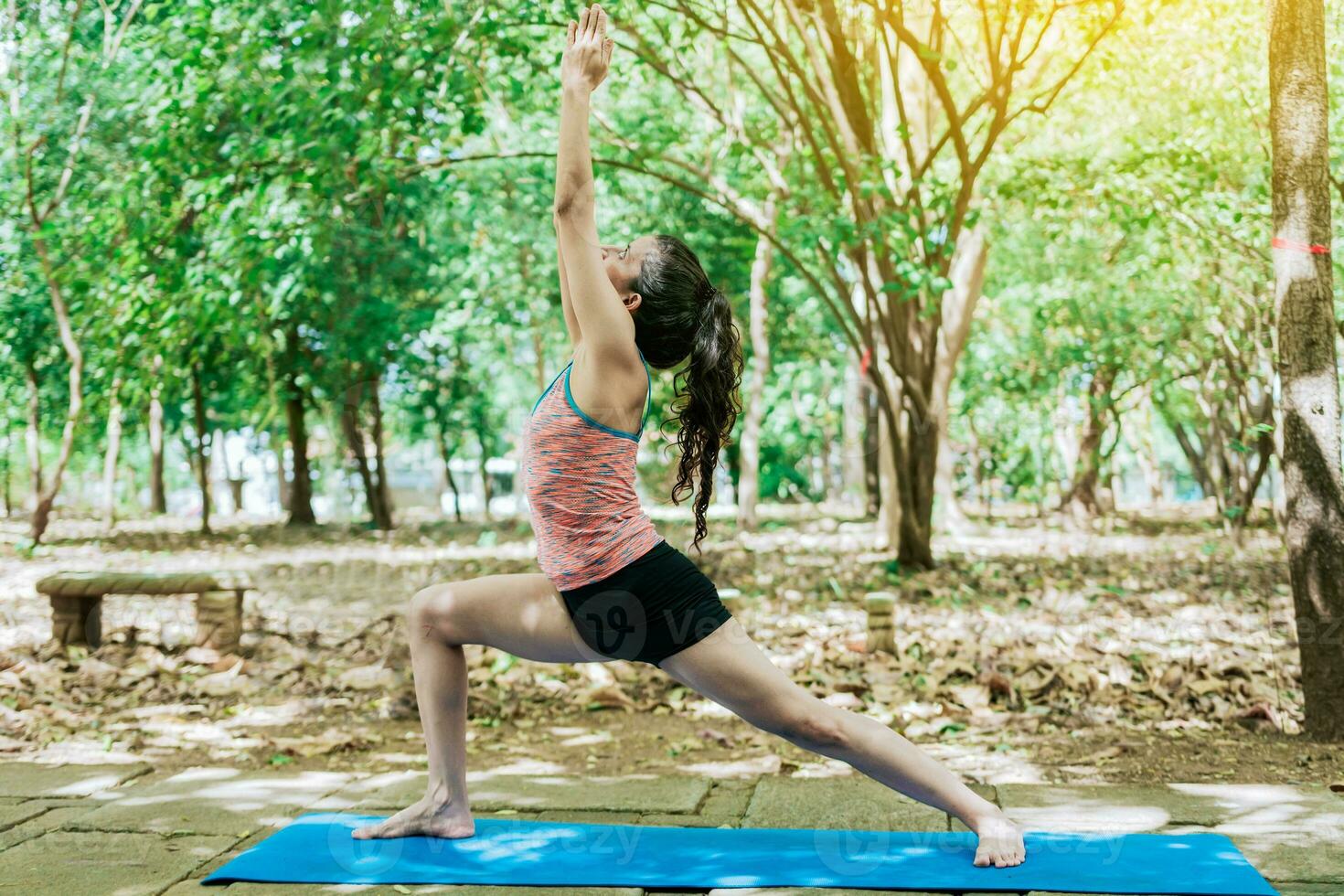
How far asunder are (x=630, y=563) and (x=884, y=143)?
9.46m

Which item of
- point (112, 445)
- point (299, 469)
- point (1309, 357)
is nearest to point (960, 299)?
point (1309, 357)

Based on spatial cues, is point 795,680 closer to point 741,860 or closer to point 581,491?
point 741,860

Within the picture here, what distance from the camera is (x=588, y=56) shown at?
314 cm

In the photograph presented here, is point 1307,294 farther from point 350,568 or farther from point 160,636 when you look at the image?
point 350,568

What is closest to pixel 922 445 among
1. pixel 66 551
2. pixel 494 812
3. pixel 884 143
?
pixel 884 143

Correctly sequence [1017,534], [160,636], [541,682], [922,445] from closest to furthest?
1. [541,682]
2. [160,636]
3. [922,445]
4. [1017,534]

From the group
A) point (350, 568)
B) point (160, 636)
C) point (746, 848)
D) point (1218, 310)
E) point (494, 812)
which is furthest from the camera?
point (350, 568)

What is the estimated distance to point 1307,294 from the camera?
496cm

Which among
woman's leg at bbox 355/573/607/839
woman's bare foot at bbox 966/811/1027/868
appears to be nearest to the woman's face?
woman's leg at bbox 355/573/607/839

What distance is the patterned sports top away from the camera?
3.24m

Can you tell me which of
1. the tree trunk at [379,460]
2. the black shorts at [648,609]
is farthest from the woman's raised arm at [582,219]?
the tree trunk at [379,460]

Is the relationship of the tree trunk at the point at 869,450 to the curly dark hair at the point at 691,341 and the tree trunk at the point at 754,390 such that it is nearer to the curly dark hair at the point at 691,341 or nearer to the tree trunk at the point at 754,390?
the tree trunk at the point at 754,390

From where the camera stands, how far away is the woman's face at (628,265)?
3.30 metres

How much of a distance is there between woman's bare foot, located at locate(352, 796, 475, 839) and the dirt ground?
1620 millimetres
